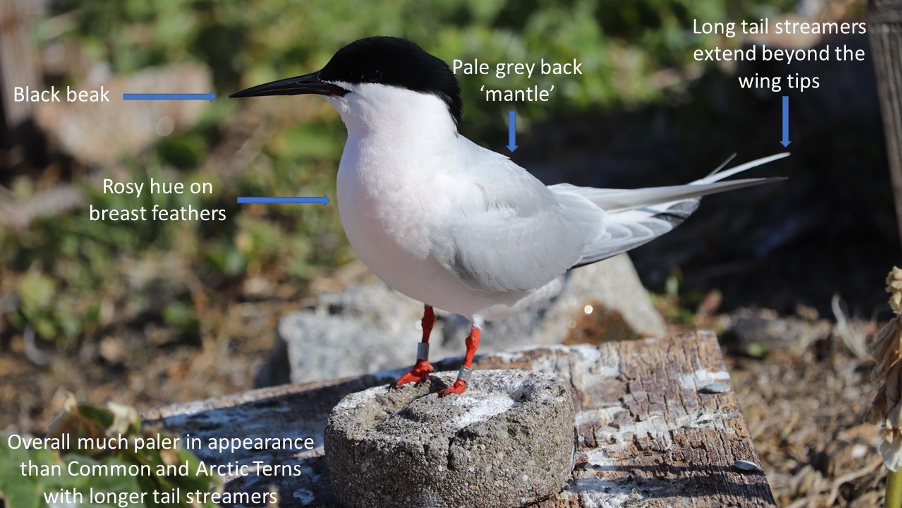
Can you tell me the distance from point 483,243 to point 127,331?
2.97 m

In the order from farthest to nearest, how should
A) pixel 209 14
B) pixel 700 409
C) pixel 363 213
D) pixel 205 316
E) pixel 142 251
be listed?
pixel 209 14, pixel 142 251, pixel 205 316, pixel 700 409, pixel 363 213

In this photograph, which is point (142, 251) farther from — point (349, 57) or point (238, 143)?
point (349, 57)

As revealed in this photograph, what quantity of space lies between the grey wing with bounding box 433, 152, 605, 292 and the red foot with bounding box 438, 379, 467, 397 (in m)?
0.28

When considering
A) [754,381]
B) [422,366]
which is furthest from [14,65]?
[754,381]

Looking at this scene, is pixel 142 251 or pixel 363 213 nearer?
pixel 363 213

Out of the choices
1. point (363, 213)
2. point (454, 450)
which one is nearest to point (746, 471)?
point (454, 450)

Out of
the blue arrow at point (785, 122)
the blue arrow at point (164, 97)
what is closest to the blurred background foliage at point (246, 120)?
the blue arrow at point (164, 97)

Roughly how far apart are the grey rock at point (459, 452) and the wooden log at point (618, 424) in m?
0.16

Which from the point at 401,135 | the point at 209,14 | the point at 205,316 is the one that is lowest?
the point at 205,316

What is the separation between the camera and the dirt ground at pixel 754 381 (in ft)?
12.2

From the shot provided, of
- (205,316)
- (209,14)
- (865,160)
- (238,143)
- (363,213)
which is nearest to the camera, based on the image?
(363,213)

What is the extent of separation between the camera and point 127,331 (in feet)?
17.0

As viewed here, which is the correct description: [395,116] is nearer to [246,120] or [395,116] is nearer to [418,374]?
[418,374]

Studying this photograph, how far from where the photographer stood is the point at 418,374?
3145 mm
